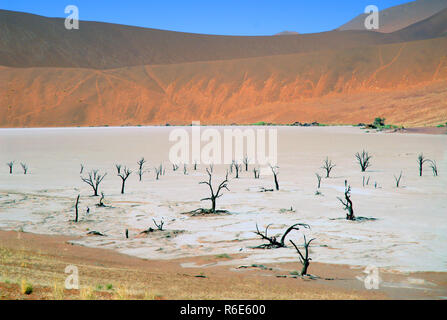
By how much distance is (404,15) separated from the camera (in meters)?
192

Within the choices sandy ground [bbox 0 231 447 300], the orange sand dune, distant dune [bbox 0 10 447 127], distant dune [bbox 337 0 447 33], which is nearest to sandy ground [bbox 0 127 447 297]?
sandy ground [bbox 0 231 447 300]

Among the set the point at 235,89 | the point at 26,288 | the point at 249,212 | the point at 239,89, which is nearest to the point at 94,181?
the point at 249,212

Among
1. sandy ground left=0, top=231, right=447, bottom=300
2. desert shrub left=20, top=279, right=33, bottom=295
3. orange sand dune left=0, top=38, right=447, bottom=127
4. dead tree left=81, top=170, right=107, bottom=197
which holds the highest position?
orange sand dune left=0, top=38, right=447, bottom=127

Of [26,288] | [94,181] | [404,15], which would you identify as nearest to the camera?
[26,288]

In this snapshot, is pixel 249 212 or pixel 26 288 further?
pixel 249 212

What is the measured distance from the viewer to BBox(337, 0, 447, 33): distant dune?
611ft

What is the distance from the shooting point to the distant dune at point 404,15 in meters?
186

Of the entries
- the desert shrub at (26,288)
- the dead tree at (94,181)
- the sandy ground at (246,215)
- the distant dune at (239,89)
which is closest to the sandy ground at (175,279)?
the desert shrub at (26,288)

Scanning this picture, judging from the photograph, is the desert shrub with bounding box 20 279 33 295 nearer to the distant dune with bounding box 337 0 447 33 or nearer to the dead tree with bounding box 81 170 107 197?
the dead tree with bounding box 81 170 107 197

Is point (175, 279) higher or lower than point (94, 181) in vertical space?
lower

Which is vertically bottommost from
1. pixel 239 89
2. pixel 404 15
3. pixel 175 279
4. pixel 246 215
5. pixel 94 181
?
pixel 175 279

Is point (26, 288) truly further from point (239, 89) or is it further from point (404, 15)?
point (404, 15)

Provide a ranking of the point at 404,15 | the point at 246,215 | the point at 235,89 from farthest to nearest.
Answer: the point at 404,15, the point at 235,89, the point at 246,215

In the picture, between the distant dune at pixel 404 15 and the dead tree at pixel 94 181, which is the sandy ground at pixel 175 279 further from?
the distant dune at pixel 404 15
